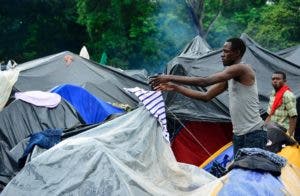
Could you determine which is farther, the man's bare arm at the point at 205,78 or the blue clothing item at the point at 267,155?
the man's bare arm at the point at 205,78

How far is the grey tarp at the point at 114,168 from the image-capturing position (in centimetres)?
471

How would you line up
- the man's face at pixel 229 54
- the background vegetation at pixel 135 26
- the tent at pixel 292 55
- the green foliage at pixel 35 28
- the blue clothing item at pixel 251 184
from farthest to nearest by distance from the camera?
the green foliage at pixel 35 28
the background vegetation at pixel 135 26
the tent at pixel 292 55
the man's face at pixel 229 54
the blue clothing item at pixel 251 184

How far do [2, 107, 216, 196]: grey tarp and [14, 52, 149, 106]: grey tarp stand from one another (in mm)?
5015

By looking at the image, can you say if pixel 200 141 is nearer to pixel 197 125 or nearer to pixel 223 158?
pixel 197 125

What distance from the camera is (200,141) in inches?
298

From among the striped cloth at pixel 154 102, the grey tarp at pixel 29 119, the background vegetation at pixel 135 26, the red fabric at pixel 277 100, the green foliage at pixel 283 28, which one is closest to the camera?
the striped cloth at pixel 154 102

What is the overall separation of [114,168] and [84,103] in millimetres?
4184

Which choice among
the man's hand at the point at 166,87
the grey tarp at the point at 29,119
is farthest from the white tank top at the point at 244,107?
the grey tarp at the point at 29,119

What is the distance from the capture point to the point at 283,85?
750 cm

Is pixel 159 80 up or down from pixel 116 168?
up

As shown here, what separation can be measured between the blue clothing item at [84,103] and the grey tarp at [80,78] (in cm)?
137

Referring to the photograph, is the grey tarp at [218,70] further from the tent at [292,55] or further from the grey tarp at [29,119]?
the grey tarp at [29,119]

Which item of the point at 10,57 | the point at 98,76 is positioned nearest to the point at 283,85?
the point at 98,76

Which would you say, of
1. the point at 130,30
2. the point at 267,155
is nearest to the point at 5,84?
the point at 267,155
